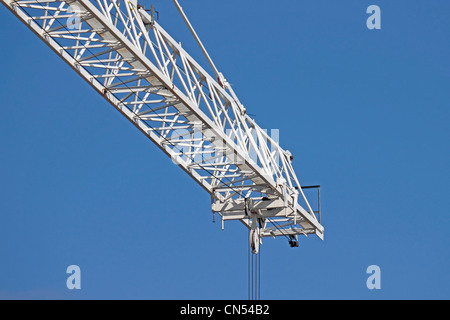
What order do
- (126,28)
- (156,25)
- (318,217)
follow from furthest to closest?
1. (318,217)
2. (156,25)
3. (126,28)

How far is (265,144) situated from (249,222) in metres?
6.93

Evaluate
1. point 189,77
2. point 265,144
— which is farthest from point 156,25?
point 265,144

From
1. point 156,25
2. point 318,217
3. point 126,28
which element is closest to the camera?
point 126,28

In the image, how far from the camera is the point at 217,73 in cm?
4731

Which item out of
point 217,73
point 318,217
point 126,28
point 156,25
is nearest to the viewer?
point 126,28

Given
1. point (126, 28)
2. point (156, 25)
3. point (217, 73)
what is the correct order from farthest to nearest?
point (217, 73), point (156, 25), point (126, 28)

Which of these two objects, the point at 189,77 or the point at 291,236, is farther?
the point at 291,236
